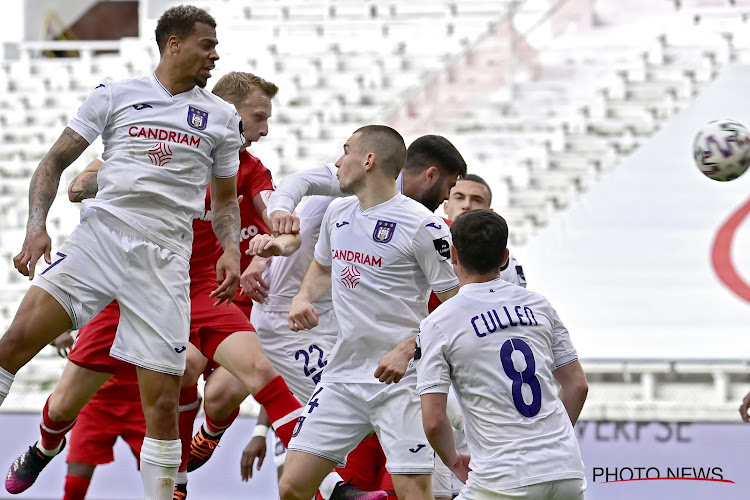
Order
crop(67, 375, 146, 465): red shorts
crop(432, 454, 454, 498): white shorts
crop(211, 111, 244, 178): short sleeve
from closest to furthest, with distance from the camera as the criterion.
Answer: crop(211, 111, 244, 178): short sleeve < crop(432, 454, 454, 498): white shorts < crop(67, 375, 146, 465): red shorts

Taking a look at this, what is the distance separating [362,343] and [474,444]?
946 mm

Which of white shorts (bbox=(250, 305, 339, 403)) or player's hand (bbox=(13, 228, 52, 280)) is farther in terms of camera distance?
white shorts (bbox=(250, 305, 339, 403))

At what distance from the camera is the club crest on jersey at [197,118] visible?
16.4 ft

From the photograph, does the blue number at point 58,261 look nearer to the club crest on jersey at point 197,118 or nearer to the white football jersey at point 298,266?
the club crest on jersey at point 197,118

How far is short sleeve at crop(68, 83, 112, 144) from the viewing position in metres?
4.89

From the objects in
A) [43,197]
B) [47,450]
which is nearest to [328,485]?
[47,450]

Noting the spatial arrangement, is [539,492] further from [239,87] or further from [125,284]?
[239,87]

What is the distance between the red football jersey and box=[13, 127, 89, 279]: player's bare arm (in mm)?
1145

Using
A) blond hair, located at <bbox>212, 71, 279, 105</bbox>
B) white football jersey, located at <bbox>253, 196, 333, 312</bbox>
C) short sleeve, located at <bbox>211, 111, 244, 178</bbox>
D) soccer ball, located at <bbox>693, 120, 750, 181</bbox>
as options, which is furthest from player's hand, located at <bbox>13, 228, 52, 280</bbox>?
soccer ball, located at <bbox>693, 120, 750, 181</bbox>

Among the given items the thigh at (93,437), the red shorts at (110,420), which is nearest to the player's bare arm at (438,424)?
the red shorts at (110,420)

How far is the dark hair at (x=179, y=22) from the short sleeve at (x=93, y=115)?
0.32 metres

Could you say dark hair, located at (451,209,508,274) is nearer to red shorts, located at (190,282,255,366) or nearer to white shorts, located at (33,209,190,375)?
white shorts, located at (33,209,190,375)

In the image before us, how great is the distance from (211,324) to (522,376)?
6.63 feet

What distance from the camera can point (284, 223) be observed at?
533cm
